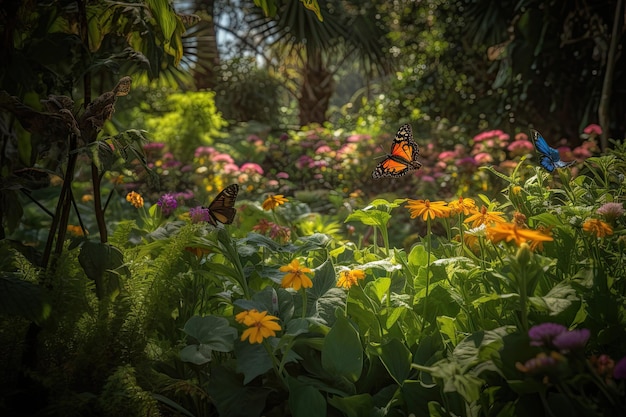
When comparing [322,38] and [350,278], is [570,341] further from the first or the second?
[322,38]

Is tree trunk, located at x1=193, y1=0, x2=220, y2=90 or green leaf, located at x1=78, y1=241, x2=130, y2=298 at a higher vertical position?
tree trunk, located at x1=193, y1=0, x2=220, y2=90

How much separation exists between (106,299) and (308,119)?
23.7ft

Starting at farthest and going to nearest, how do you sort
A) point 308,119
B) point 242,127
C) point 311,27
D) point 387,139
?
1. point 308,119
2. point 242,127
3. point 311,27
4. point 387,139

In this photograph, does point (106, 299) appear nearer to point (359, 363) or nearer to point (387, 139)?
point (359, 363)

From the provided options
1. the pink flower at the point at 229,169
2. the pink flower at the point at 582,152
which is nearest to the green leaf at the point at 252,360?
the pink flower at the point at 229,169

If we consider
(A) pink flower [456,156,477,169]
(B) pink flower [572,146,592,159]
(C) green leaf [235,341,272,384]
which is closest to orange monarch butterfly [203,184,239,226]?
(C) green leaf [235,341,272,384]

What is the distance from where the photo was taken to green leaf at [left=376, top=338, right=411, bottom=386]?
1223mm

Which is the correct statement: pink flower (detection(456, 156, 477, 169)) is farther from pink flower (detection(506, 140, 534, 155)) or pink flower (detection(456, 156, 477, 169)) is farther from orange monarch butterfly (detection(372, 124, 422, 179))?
orange monarch butterfly (detection(372, 124, 422, 179))

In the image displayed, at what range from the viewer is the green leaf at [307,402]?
3.79ft

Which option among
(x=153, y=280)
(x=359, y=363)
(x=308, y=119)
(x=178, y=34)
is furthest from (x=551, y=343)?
(x=308, y=119)

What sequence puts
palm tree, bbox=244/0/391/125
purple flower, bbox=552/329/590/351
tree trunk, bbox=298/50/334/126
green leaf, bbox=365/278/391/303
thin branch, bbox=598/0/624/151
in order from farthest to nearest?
1. tree trunk, bbox=298/50/334/126
2. palm tree, bbox=244/0/391/125
3. thin branch, bbox=598/0/624/151
4. green leaf, bbox=365/278/391/303
5. purple flower, bbox=552/329/590/351

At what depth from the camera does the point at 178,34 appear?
1.66 meters

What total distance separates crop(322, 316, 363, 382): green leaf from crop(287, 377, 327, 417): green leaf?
0.06 m

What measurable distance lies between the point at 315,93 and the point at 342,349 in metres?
7.34
